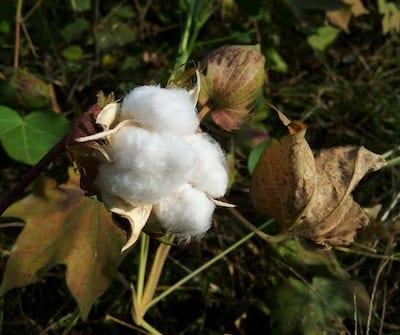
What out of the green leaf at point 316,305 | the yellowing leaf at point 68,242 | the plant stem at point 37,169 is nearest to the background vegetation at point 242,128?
the green leaf at point 316,305

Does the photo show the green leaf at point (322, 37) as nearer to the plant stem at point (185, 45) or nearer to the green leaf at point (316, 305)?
the plant stem at point (185, 45)

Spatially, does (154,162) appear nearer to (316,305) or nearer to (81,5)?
(316,305)

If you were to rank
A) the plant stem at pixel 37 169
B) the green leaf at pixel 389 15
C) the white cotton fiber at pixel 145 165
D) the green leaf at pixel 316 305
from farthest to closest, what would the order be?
1. the green leaf at pixel 389 15
2. the green leaf at pixel 316 305
3. the plant stem at pixel 37 169
4. the white cotton fiber at pixel 145 165

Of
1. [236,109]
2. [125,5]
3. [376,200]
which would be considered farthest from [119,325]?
[125,5]

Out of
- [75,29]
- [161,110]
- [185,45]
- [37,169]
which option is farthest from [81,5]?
[161,110]

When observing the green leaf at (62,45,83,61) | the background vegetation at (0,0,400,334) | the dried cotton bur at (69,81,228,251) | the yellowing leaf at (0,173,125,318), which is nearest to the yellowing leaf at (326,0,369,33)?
the background vegetation at (0,0,400,334)

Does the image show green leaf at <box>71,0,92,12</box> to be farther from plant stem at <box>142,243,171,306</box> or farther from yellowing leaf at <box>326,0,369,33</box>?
plant stem at <box>142,243,171,306</box>
